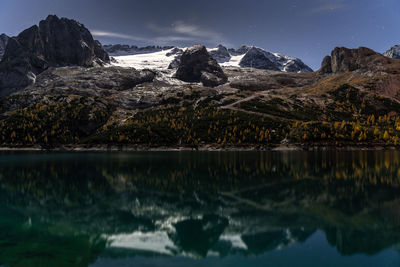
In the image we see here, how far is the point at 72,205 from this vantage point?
34.8 meters

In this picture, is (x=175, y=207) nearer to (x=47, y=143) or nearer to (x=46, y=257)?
(x=46, y=257)

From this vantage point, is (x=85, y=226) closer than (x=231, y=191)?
Yes

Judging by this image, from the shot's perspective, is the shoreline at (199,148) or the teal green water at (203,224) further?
the shoreline at (199,148)

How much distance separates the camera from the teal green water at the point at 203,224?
19.5 m

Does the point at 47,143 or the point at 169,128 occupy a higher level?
the point at 169,128

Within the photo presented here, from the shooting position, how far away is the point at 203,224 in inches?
1052

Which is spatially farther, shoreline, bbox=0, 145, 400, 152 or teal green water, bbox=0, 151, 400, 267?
shoreline, bbox=0, 145, 400, 152

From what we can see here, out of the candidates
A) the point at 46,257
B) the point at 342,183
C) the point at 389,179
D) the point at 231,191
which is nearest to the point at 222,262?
the point at 46,257

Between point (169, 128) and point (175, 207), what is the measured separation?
163 metres

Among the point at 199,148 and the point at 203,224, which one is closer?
the point at 203,224

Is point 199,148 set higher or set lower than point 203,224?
lower

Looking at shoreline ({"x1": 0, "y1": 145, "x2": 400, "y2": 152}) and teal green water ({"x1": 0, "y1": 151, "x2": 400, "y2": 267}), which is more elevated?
teal green water ({"x1": 0, "y1": 151, "x2": 400, "y2": 267})

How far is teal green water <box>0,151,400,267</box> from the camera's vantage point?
19.5 m

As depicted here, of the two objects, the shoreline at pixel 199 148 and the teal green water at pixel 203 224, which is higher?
the teal green water at pixel 203 224
